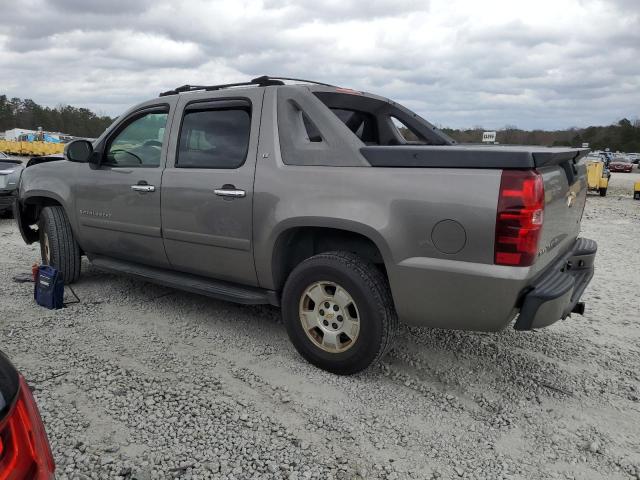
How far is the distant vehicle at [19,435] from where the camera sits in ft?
3.99

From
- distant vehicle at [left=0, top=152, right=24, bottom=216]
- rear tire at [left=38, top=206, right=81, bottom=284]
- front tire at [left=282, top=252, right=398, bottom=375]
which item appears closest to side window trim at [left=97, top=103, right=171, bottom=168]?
rear tire at [left=38, top=206, right=81, bottom=284]

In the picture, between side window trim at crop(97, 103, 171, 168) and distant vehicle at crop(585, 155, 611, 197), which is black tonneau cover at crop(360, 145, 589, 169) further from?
distant vehicle at crop(585, 155, 611, 197)

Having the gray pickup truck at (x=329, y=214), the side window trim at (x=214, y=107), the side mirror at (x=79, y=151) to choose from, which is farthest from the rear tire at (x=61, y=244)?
the side window trim at (x=214, y=107)

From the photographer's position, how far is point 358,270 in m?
3.02

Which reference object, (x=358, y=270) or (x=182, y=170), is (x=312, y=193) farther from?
(x=182, y=170)

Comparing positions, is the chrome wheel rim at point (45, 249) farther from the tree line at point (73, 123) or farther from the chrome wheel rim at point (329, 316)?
the tree line at point (73, 123)

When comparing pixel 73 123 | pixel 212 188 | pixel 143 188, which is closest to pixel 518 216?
pixel 212 188

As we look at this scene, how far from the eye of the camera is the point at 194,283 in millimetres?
3912

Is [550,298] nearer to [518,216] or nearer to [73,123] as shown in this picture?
[518,216]

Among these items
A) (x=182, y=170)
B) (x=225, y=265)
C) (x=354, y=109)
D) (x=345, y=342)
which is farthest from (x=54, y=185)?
(x=345, y=342)

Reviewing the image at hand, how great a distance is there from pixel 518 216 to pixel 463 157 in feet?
1.34

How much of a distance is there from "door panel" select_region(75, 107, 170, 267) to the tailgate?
2.76 m

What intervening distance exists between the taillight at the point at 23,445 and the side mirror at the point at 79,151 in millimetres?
3447

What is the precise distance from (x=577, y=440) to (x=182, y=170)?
309 centimetres
